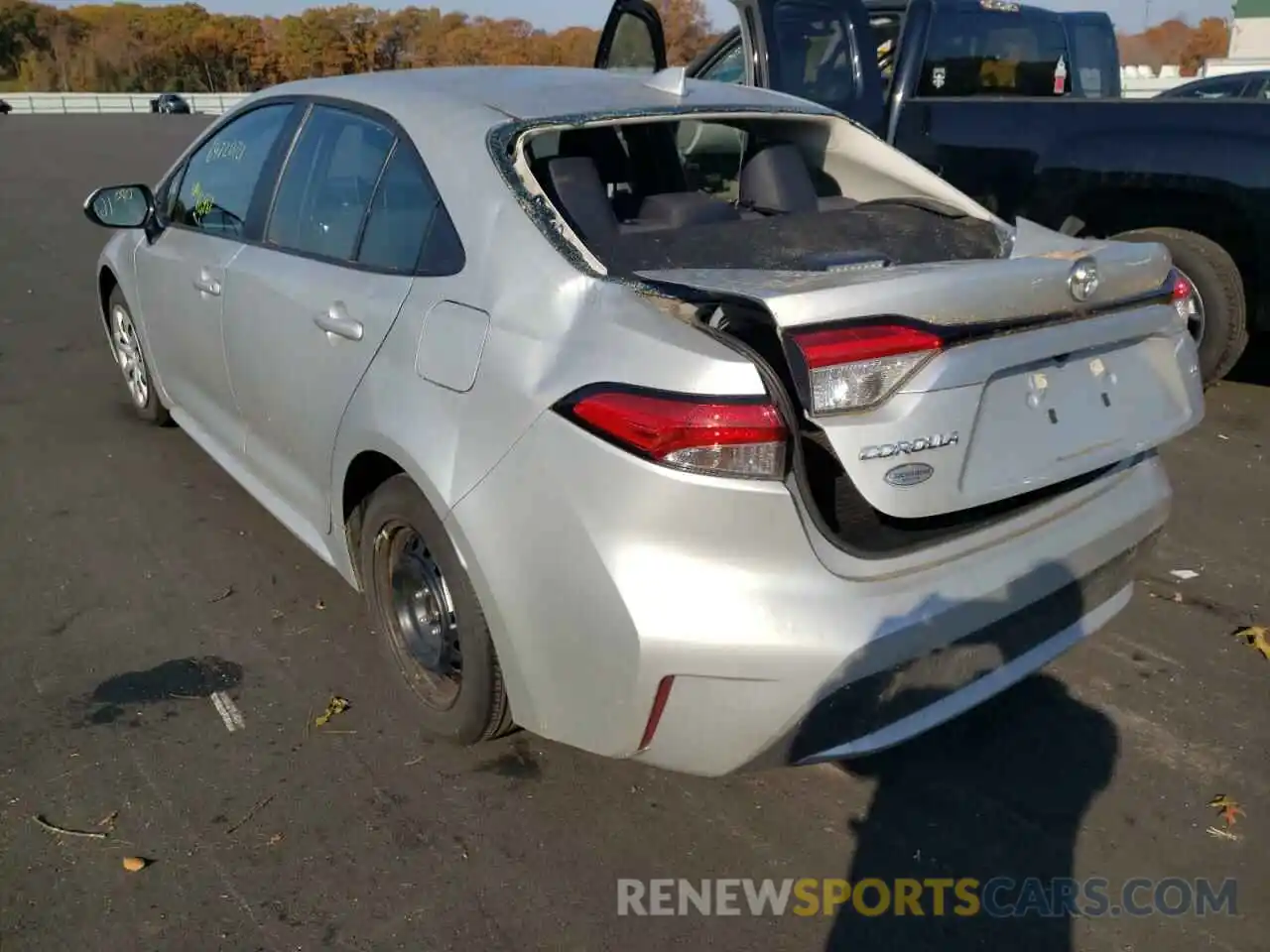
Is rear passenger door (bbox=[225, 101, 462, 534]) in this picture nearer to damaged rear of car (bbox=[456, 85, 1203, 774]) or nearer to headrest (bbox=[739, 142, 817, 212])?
damaged rear of car (bbox=[456, 85, 1203, 774])

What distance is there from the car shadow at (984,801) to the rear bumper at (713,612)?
28 mm

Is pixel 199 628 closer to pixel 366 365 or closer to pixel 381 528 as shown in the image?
pixel 381 528

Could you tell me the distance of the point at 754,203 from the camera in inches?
145

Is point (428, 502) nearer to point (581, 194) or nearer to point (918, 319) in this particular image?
point (581, 194)

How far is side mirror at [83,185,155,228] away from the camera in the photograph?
14.5 feet

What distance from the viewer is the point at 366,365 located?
2.85 meters

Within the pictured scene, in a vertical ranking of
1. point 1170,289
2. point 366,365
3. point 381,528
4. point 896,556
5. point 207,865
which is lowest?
point 207,865

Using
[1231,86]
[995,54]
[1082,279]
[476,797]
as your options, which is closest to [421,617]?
[476,797]

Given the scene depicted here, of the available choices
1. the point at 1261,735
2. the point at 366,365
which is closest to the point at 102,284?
the point at 366,365

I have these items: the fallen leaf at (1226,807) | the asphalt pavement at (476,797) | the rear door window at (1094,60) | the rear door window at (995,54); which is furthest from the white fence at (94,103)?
the fallen leaf at (1226,807)

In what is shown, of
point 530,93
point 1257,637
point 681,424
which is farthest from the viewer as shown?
point 1257,637

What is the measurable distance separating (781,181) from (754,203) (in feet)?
0.38

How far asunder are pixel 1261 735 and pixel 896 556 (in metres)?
1.47

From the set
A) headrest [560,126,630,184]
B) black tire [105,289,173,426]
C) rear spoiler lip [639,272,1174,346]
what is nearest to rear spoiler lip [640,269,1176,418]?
rear spoiler lip [639,272,1174,346]
